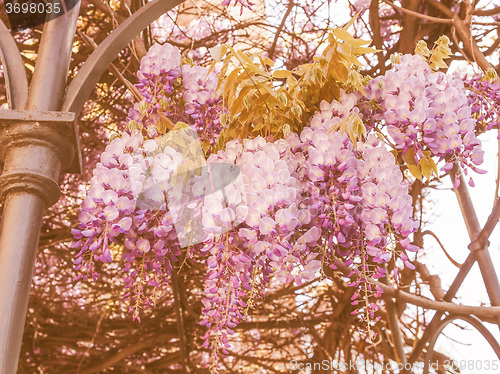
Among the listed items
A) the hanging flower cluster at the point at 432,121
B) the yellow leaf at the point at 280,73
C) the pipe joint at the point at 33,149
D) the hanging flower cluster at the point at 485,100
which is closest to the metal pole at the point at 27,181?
the pipe joint at the point at 33,149

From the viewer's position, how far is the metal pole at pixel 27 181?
575mm

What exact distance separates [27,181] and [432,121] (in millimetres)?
518

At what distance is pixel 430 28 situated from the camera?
1.36 m

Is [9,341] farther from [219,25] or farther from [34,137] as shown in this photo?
[219,25]

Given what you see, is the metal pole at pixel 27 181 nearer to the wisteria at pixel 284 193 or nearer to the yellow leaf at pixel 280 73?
the wisteria at pixel 284 193

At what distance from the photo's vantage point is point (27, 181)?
0.63 m

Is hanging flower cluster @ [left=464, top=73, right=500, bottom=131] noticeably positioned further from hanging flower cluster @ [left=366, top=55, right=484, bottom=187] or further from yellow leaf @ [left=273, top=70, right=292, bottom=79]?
yellow leaf @ [left=273, top=70, right=292, bottom=79]


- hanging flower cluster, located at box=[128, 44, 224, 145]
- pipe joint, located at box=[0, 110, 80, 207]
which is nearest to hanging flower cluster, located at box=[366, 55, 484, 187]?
hanging flower cluster, located at box=[128, 44, 224, 145]

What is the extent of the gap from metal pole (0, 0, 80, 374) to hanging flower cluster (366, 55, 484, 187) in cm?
44

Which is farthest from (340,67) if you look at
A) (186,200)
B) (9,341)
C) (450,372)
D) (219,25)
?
(219,25)

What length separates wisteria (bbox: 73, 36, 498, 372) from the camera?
24.0 inches

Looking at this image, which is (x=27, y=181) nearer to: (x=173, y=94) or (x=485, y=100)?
(x=173, y=94)

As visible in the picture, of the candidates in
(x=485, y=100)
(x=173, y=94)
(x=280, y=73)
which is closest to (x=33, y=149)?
(x=173, y=94)

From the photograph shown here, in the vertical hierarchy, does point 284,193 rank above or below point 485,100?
below
